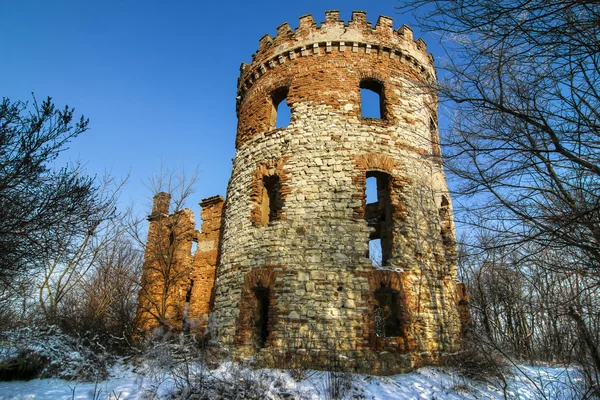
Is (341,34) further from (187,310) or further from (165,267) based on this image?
(187,310)

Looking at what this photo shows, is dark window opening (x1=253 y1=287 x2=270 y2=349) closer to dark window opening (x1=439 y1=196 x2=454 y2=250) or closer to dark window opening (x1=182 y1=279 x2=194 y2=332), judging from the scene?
dark window opening (x1=182 y1=279 x2=194 y2=332)

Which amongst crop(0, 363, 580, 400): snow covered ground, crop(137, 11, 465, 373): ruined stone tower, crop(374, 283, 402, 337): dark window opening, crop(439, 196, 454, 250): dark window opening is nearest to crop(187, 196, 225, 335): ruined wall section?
crop(137, 11, 465, 373): ruined stone tower

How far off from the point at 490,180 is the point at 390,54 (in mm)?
7229

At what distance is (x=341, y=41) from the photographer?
9.75 meters

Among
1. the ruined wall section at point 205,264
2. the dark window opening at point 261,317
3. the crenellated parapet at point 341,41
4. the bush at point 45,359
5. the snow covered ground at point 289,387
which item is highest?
the crenellated parapet at point 341,41

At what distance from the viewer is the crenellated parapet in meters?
9.80

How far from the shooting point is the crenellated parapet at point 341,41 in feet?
32.1

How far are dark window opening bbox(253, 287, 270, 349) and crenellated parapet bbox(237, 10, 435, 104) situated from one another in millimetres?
6166

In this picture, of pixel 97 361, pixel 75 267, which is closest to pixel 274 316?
pixel 97 361

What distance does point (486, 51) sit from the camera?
130 inches

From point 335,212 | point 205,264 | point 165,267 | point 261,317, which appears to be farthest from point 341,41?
point 165,267

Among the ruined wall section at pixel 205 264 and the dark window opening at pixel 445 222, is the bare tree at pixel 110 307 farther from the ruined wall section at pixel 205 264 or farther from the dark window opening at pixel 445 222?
the dark window opening at pixel 445 222

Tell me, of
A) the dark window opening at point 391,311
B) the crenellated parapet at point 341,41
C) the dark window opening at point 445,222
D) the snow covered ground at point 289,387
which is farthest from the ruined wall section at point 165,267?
the dark window opening at point 445,222

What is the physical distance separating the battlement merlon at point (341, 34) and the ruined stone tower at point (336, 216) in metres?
0.04
